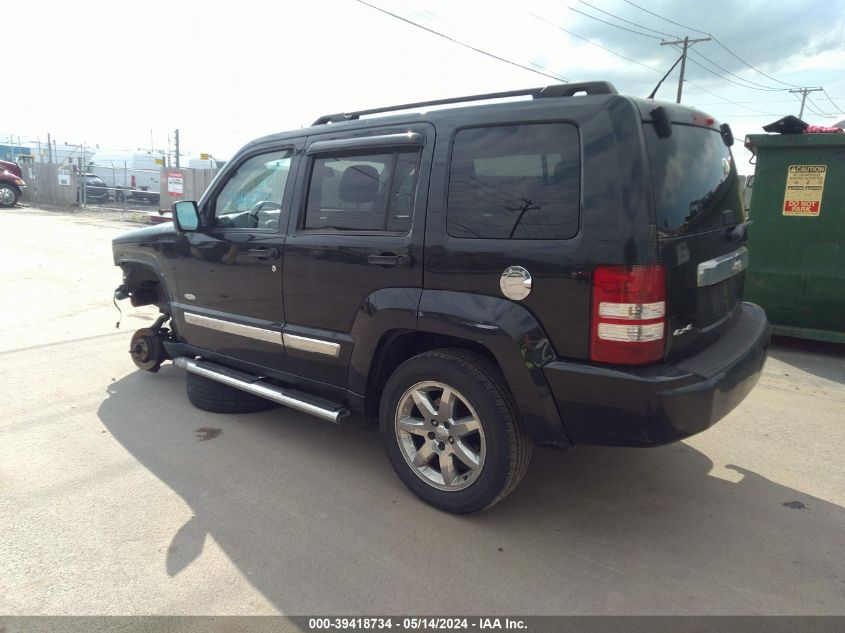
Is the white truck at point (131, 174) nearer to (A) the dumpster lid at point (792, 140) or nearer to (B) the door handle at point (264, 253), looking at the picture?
(B) the door handle at point (264, 253)

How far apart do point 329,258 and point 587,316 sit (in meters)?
1.56

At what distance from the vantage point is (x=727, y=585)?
256 centimetres

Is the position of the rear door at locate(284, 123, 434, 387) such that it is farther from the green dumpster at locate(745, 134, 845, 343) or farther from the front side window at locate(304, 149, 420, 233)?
the green dumpster at locate(745, 134, 845, 343)

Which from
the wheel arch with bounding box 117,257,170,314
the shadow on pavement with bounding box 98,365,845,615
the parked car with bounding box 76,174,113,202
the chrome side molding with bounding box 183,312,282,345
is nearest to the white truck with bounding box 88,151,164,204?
the parked car with bounding box 76,174,113,202

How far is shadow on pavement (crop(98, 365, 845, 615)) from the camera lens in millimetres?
2502

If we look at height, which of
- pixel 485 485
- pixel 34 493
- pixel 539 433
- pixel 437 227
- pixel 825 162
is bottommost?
pixel 34 493

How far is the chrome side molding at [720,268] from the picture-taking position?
279 cm

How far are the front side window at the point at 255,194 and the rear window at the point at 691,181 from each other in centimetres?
229

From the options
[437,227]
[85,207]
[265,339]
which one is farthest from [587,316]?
[85,207]

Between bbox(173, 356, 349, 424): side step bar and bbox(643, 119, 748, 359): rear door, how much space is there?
6.29ft

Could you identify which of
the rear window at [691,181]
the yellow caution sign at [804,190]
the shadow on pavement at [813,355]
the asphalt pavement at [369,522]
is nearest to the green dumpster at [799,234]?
the yellow caution sign at [804,190]

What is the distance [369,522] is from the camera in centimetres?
304

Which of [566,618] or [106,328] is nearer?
[566,618]

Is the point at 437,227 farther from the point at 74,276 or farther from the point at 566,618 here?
the point at 74,276
